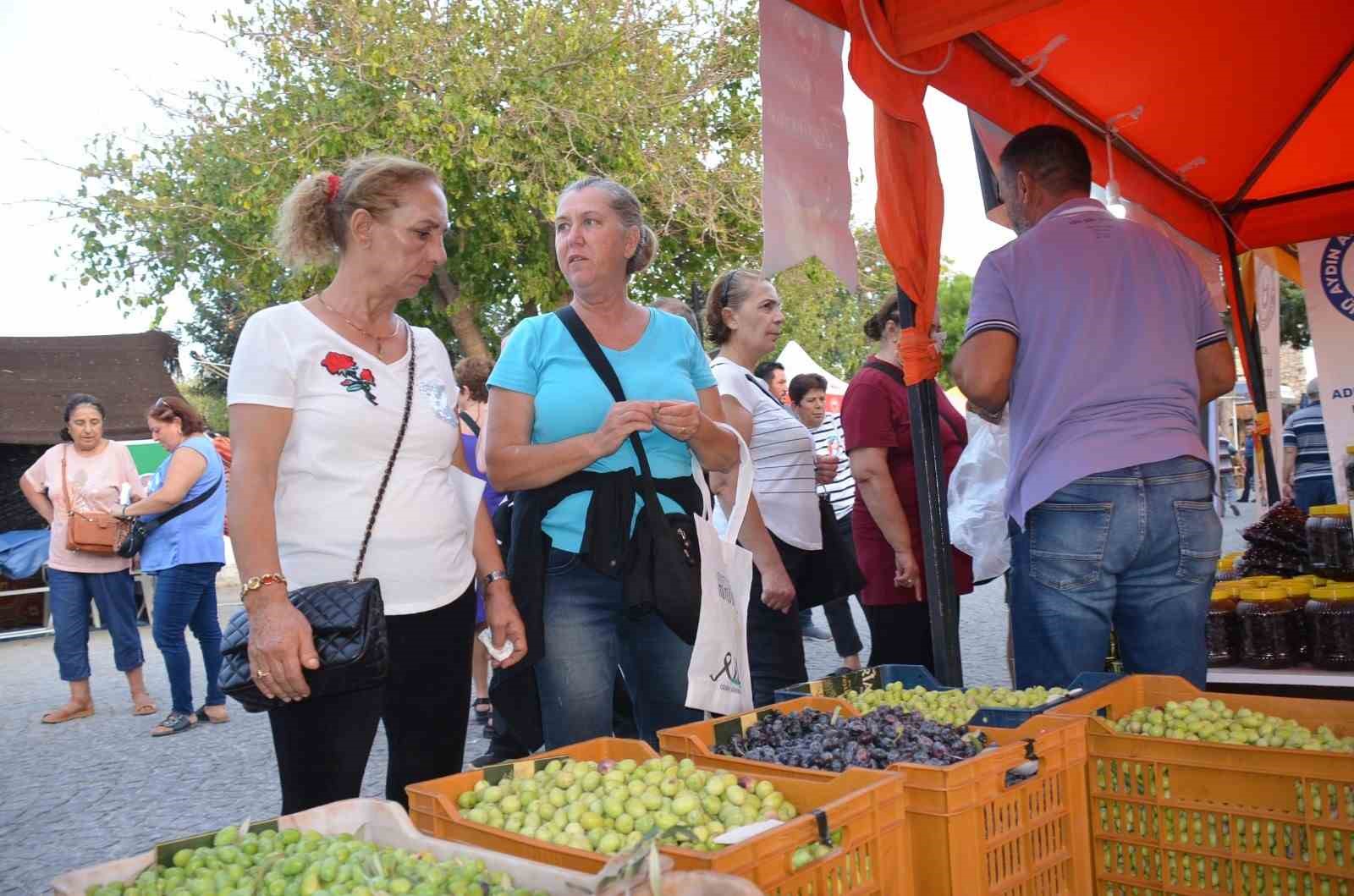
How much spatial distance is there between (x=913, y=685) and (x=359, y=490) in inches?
60.3

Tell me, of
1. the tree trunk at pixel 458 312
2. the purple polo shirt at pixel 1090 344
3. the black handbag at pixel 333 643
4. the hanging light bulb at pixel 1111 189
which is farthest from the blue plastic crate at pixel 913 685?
the tree trunk at pixel 458 312

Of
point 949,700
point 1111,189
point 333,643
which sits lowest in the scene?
point 949,700

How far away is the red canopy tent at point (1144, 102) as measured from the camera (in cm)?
319

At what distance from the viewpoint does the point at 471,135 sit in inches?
528

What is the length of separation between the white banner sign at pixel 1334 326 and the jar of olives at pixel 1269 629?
8.82 ft

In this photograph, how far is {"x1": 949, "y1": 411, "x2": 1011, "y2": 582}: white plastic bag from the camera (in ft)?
14.6

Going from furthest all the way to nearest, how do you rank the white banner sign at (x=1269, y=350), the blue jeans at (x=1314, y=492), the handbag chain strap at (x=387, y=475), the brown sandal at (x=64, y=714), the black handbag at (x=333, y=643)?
the white banner sign at (x=1269, y=350), the brown sandal at (x=64, y=714), the blue jeans at (x=1314, y=492), the handbag chain strap at (x=387, y=475), the black handbag at (x=333, y=643)

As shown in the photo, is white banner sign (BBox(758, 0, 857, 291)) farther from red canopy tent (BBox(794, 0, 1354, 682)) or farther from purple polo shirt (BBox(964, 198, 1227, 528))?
purple polo shirt (BBox(964, 198, 1227, 528))

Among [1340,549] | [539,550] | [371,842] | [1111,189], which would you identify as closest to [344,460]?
[539,550]

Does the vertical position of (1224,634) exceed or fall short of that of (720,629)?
it falls short

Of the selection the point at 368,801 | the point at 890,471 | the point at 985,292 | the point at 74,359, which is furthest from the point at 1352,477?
the point at 74,359

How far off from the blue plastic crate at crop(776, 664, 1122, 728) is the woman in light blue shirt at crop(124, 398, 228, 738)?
5.21m

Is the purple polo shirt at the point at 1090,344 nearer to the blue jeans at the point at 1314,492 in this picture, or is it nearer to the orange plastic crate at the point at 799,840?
the orange plastic crate at the point at 799,840

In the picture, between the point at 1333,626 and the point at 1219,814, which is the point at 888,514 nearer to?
the point at 1333,626
